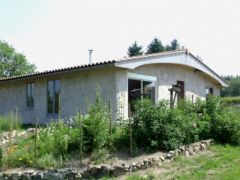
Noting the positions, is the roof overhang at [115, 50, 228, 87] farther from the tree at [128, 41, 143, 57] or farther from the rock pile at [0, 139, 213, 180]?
the tree at [128, 41, 143, 57]

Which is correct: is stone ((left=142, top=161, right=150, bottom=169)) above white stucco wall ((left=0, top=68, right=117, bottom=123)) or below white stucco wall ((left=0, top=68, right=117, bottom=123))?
below

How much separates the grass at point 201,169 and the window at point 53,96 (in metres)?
8.81

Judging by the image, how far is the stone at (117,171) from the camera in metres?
8.66

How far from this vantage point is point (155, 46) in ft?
154

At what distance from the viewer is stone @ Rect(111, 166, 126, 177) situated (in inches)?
341

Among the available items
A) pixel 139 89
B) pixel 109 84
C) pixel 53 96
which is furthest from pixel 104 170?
pixel 53 96

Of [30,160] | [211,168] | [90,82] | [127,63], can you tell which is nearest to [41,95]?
[90,82]

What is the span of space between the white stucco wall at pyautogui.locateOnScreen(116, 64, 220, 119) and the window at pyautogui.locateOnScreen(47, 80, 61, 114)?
370 centimetres

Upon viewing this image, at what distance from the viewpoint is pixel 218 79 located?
842 inches

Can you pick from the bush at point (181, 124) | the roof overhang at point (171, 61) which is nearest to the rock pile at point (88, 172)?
the bush at point (181, 124)

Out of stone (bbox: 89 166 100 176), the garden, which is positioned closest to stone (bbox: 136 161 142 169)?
the garden

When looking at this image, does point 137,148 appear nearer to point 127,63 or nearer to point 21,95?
point 127,63

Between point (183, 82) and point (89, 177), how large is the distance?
11.6 meters

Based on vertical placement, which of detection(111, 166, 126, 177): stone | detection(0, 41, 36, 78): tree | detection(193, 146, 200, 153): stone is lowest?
detection(111, 166, 126, 177): stone
